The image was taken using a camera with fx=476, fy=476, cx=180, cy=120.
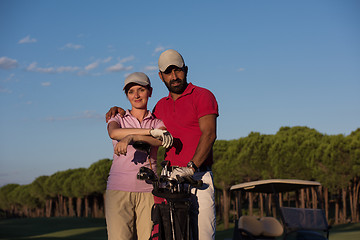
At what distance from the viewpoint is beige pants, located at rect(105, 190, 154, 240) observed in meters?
4.67

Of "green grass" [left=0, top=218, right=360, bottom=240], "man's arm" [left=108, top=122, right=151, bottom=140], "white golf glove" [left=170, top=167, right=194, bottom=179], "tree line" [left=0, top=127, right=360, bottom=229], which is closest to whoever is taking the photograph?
"white golf glove" [left=170, top=167, right=194, bottom=179]

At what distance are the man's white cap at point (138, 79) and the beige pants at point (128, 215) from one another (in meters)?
1.15

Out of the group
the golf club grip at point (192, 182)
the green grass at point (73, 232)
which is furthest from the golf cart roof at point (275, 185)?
the green grass at point (73, 232)

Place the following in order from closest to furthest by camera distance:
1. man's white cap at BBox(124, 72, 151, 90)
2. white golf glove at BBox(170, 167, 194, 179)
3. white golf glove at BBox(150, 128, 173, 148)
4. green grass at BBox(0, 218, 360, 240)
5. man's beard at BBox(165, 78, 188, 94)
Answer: white golf glove at BBox(170, 167, 194, 179) < white golf glove at BBox(150, 128, 173, 148) < man's beard at BBox(165, 78, 188, 94) < man's white cap at BBox(124, 72, 151, 90) < green grass at BBox(0, 218, 360, 240)

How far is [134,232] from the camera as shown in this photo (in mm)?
4832

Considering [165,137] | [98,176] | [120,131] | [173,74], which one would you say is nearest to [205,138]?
[165,137]

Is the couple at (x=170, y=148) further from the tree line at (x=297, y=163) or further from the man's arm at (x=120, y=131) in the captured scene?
the tree line at (x=297, y=163)

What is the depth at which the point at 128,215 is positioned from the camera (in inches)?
186

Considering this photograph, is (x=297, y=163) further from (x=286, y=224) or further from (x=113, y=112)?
(x=113, y=112)

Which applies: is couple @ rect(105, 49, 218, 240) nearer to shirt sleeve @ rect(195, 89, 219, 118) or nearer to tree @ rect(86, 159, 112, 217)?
shirt sleeve @ rect(195, 89, 219, 118)

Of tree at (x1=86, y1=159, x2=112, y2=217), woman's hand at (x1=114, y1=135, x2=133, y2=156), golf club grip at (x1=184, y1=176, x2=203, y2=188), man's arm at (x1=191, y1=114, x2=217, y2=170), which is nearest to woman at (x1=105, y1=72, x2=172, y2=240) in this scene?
woman's hand at (x1=114, y1=135, x2=133, y2=156)

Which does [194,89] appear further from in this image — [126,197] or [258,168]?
[258,168]

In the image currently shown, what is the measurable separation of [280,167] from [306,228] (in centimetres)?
3349

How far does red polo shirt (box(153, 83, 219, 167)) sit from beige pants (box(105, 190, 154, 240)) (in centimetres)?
51
